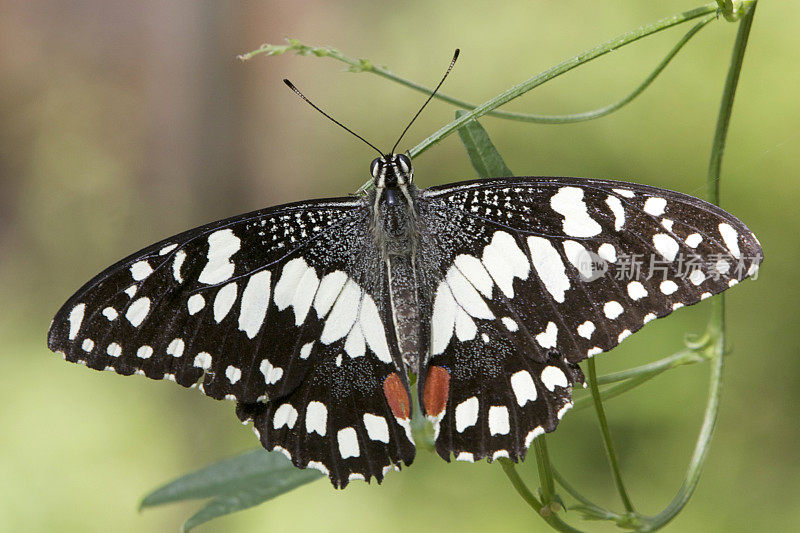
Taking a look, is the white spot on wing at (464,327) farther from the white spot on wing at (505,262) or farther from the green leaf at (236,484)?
the green leaf at (236,484)

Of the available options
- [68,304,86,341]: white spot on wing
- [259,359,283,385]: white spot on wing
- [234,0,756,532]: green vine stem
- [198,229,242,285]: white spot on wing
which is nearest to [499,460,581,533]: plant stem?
[234,0,756,532]: green vine stem

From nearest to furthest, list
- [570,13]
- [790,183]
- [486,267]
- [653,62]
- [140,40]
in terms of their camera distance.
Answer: [486,267]
[790,183]
[653,62]
[570,13]
[140,40]

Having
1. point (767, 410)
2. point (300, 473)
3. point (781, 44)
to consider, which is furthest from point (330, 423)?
point (781, 44)

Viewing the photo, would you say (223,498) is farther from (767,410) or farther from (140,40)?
(140,40)

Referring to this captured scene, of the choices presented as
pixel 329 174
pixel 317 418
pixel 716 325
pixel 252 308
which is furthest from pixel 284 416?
pixel 329 174

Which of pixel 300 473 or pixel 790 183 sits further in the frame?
pixel 790 183

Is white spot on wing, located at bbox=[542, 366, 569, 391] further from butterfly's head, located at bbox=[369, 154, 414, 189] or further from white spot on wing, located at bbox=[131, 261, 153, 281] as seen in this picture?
white spot on wing, located at bbox=[131, 261, 153, 281]

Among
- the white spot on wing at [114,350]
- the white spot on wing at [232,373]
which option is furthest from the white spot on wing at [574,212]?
the white spot on wing at [114,350]
